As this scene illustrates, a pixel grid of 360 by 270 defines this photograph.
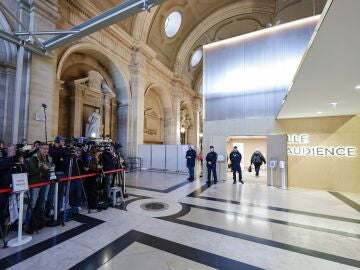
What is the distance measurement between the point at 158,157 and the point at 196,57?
52.9 feet

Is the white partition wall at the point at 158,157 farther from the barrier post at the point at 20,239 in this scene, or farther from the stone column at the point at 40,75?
the barrier post at the point at 20,239

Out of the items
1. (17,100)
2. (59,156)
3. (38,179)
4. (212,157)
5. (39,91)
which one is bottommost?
(38,179)

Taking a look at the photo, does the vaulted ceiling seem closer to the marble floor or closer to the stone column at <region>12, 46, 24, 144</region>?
the stone column at <region>12, 46, 24, 144</region>

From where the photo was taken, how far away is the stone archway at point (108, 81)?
11.0 meters

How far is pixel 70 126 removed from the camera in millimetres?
10867

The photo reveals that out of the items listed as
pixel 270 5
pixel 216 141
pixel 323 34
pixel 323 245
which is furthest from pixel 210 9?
pixel 323 245

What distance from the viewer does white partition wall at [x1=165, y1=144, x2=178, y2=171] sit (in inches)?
480

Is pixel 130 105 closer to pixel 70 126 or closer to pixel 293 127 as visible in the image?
pixel 70 126

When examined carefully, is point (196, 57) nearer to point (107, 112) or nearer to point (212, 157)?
point (107, 112)

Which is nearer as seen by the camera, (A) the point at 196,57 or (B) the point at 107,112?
(B) the point at 107,112

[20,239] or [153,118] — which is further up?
[153,118]

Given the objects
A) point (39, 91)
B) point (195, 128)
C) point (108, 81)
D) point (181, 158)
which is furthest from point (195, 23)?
point (39, 91)

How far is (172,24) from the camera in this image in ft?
59.1

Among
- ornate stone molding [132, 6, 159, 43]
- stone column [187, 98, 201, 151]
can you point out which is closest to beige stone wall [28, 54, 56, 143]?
ornate stone molding [132, 6, 159, 43]
